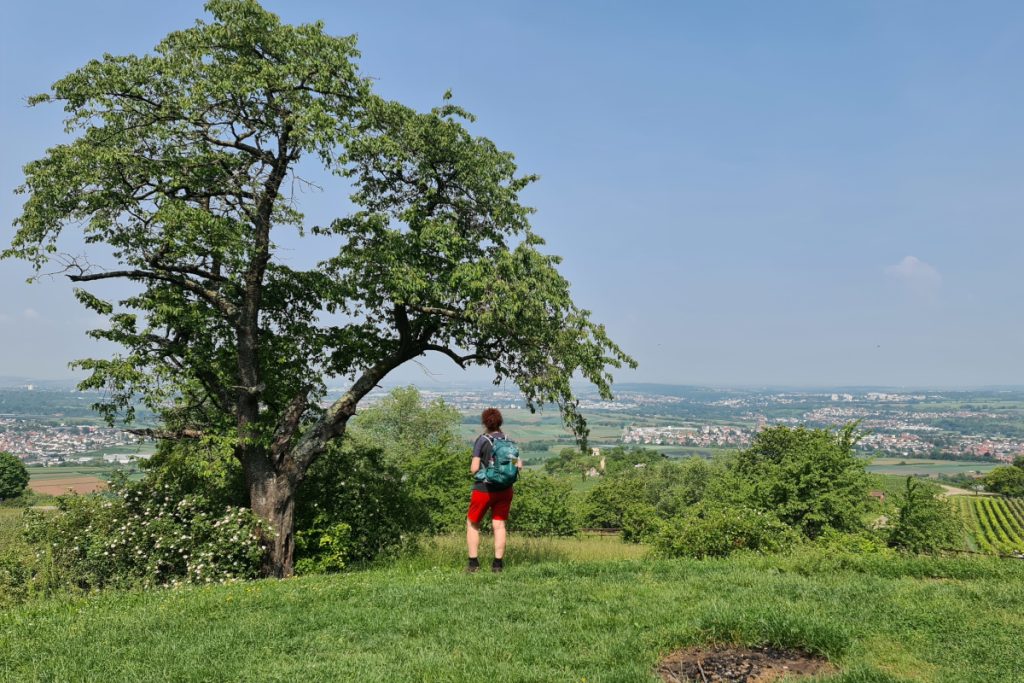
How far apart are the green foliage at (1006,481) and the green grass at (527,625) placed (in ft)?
381

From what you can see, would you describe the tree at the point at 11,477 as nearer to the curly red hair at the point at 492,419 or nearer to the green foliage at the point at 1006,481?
the curly red hair at the point at 492,419

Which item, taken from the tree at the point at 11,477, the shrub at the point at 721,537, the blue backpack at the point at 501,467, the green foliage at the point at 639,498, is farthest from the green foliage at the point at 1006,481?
the tree at the point at 11,477

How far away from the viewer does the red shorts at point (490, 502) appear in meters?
7.80

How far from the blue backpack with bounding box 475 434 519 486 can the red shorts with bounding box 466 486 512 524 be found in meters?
0.18

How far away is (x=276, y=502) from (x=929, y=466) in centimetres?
16986

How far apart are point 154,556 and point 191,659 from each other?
612cm

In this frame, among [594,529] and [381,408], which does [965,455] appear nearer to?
[594,529]

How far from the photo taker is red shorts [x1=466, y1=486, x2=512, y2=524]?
7805 mm

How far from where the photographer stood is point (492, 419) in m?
8.02

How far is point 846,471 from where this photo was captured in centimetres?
1856

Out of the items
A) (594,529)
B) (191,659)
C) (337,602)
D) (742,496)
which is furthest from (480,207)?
(594,529)

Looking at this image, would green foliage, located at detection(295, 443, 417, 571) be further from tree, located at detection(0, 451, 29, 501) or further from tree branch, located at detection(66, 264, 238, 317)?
tree, located at detection(0, 451, 29, 501)

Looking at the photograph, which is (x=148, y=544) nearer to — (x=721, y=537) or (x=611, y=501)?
(x=721, y=537)

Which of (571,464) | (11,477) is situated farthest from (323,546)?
(571,464)
